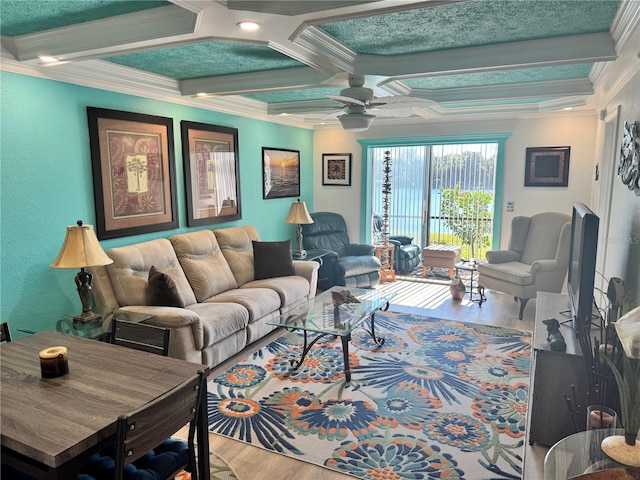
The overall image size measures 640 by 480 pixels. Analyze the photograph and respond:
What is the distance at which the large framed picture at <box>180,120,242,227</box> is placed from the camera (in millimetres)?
4512

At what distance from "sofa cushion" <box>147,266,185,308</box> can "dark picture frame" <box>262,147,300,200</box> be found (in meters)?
2.46

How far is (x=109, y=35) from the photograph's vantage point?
2533 mm

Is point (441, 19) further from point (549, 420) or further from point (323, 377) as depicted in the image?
point (323, 377)

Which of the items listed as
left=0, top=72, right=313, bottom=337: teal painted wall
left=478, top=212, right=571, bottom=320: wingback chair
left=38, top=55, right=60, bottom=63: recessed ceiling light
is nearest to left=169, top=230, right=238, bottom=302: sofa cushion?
left=0, top=72, right=313, bottom=337: teal painted wall

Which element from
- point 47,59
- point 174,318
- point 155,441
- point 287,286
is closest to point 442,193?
point 287,286

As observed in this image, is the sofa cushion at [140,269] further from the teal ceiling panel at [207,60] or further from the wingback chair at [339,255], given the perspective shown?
the wingback chair at [339,255]

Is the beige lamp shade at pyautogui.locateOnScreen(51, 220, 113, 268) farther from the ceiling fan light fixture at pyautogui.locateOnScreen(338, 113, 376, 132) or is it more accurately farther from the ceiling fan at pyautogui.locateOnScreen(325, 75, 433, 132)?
the ceiling fan light fixture at pyautogui.locateOnScreen(338, 113, 376, 132)

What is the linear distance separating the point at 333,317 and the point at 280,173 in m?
3.07

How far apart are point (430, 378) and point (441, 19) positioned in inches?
101

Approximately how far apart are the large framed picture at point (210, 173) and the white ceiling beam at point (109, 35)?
1.66 meters

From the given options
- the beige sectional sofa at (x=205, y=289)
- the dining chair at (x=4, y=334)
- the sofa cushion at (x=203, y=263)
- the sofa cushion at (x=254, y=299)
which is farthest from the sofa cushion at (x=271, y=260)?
the dining chair at (x=4, y=334)

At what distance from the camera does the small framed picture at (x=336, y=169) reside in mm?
6887

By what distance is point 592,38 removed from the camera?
2.75 m

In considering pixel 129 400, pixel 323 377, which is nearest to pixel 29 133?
pixel 129 400
